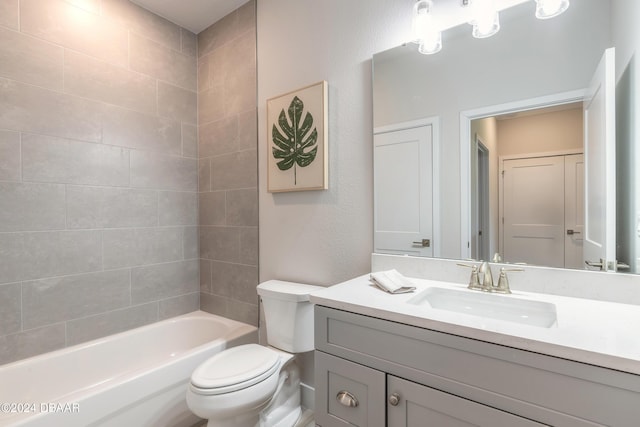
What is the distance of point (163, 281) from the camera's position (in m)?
2.31

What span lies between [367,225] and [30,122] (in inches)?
77.1

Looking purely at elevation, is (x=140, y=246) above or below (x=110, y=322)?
above

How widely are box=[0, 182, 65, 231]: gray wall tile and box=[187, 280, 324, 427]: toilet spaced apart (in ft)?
4.12

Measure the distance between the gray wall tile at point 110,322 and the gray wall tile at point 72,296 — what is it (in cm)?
4

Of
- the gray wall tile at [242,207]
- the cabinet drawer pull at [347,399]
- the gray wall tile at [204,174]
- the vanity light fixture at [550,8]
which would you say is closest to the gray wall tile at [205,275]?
the gray wall tile at [242,207]

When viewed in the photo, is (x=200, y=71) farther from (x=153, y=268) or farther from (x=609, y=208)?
(x=609, y=208)

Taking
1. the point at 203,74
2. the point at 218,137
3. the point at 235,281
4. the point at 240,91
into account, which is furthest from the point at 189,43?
the point at 235,281

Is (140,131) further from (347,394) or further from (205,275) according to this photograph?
(347,394)

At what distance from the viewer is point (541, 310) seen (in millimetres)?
1062

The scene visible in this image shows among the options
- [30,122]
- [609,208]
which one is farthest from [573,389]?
[30,122]

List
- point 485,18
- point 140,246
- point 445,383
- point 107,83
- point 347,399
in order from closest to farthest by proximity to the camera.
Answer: point 445,383 → point 347,399 → point 485,18 → point 107,83 → point 140,246

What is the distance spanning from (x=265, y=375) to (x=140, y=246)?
136cm

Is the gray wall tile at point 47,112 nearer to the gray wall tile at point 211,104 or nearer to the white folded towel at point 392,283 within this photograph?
the gray wall tile at point 211,104

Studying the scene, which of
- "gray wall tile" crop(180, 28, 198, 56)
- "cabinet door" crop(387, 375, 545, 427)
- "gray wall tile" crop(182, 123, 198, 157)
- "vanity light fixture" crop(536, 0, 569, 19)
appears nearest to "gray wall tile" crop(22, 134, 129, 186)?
"gray wall tile" crop(182, 123, 198, 157)
